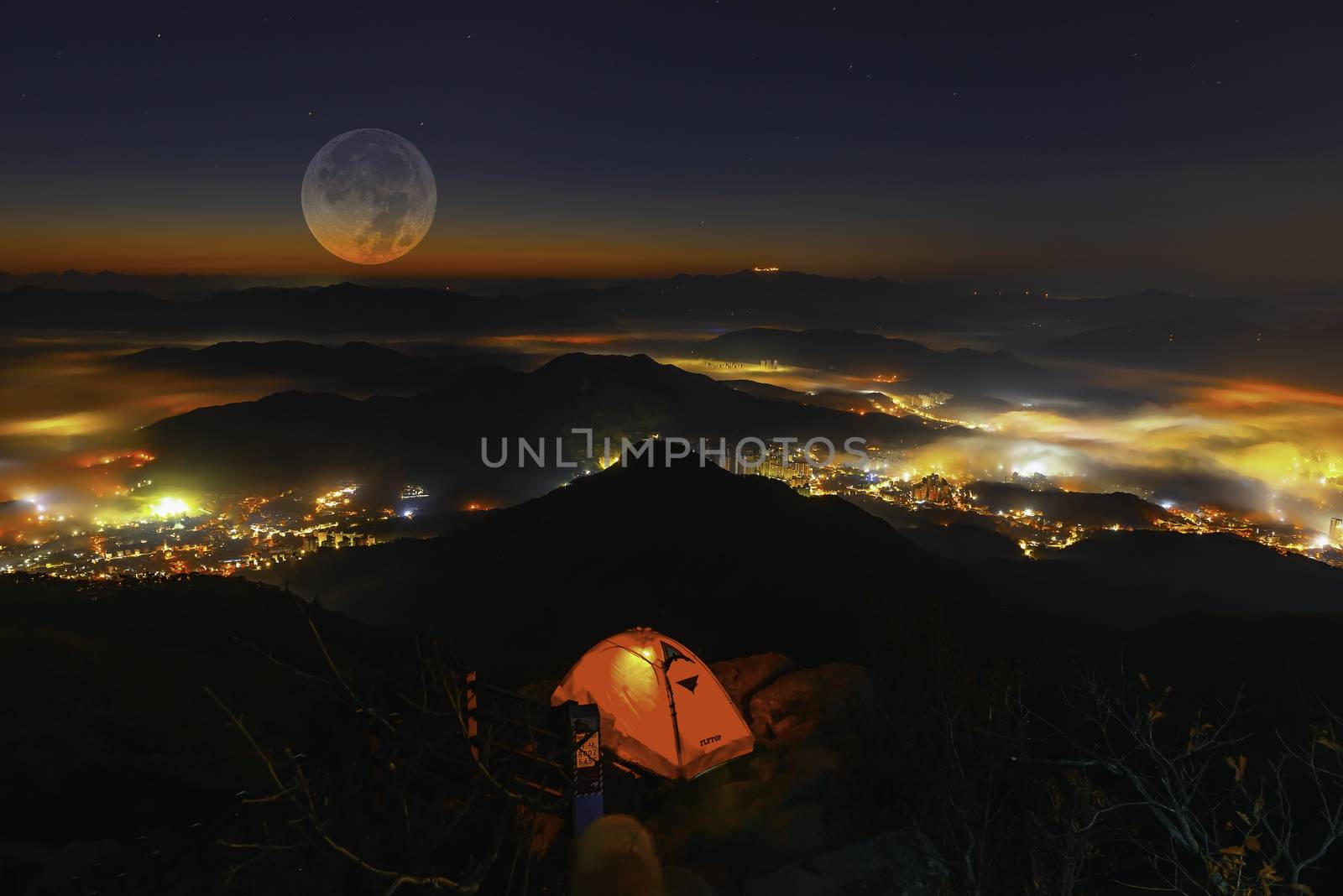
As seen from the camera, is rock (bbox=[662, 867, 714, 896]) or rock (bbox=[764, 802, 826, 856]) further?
rock (bbox=[764, 802, 826, 856])

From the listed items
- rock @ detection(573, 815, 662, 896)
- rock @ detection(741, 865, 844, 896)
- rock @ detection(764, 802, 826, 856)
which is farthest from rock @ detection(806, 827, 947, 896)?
rock @ detection(573, 815, 662, 896)

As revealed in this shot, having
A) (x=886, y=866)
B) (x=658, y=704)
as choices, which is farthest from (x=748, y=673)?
(x=886, y=866)

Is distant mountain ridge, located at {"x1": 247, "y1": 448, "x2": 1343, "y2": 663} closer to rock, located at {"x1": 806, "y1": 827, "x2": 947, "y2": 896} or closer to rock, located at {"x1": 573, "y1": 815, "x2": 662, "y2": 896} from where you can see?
rock, located at {"x1": 806, "y1": 827, "x2": 947, "y2": 896}

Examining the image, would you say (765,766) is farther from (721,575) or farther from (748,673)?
(721,575)

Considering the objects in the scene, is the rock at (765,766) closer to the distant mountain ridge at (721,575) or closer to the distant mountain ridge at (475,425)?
the distant mountain ridge at (721,575)

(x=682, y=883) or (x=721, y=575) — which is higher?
(x=682, y=883)

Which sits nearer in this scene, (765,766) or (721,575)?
(765,766)

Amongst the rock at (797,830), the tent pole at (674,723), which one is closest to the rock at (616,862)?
the rock at (797,830)
